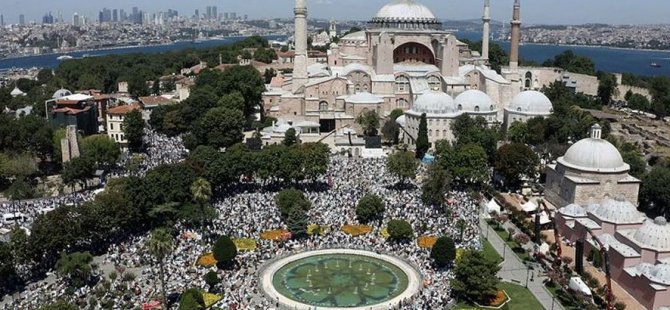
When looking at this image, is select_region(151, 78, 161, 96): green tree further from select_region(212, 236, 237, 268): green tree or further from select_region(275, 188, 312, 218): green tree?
select_region(212, 236, 237, 268): green tree

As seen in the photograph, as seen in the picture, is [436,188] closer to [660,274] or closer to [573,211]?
[573,211]

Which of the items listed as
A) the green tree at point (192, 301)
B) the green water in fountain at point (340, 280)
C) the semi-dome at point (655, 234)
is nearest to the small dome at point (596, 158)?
the semi-dome at point (655, 234)

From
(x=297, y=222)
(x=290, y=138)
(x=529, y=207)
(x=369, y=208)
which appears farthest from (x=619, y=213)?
(x=290, y=138)

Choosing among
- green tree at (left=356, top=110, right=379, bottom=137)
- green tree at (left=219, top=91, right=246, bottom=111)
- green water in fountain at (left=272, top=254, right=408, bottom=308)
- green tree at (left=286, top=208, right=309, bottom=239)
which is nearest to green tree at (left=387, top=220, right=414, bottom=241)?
green water in fountain at (left=272, top=254, right=408, bottom=308)

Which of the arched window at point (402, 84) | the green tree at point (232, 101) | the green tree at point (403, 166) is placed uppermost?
the arched window at point (402, 84)

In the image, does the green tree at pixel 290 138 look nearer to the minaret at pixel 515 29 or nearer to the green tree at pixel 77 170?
the green tree at pixel 77 170

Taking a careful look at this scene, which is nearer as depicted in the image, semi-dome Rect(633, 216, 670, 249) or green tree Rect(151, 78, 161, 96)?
semi-dome Rect(633, 216, 670, 249)

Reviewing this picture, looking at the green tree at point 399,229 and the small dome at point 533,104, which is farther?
the small dome at point 533,104
